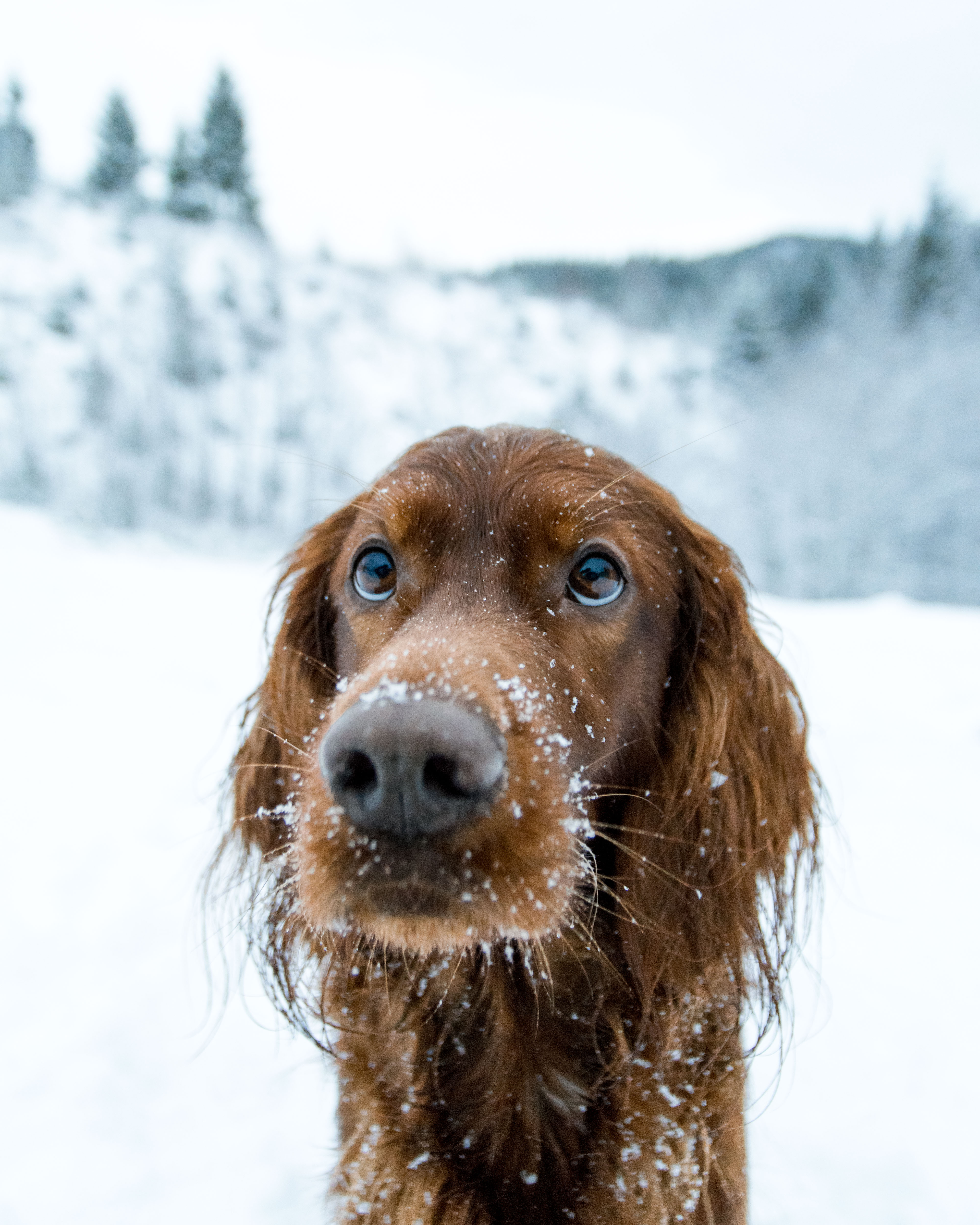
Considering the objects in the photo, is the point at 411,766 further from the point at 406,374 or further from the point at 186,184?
the point at 186,184

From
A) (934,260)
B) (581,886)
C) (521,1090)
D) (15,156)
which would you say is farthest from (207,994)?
(15,156)

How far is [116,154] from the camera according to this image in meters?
26.5

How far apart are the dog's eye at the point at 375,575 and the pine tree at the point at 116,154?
105ft

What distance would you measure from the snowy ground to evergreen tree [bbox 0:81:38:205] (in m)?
26.4

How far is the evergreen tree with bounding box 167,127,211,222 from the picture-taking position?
26188 mm

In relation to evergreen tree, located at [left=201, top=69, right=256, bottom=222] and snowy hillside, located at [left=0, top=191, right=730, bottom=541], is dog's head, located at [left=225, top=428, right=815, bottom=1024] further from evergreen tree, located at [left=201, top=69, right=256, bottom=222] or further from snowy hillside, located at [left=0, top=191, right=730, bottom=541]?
evergreen tree, located at [left=201, top=69, right=256, bottom=222]

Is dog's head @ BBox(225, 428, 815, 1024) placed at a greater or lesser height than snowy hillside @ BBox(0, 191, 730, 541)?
lesser

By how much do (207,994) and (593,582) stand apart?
2.28 m

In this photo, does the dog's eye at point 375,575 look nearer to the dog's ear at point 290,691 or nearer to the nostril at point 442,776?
the dog's ear at point 290,691

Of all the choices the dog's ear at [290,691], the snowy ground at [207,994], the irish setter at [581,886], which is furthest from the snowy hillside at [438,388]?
the irish setter at [581,886]

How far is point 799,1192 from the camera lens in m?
2.15

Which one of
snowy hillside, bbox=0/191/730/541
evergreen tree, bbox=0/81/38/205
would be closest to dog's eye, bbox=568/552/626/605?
snowy hillside, bbox=0/191/730/541

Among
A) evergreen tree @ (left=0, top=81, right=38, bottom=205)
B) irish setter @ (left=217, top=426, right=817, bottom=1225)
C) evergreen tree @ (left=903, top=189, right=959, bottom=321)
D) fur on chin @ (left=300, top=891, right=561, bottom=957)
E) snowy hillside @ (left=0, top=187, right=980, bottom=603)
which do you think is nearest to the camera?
fur on chin @ (left=300, top=891, right=561, bottom=957)

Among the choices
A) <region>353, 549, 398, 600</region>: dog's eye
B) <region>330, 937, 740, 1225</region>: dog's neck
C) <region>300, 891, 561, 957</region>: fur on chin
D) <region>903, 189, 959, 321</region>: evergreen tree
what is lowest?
<region>330, 937, 740, 1225</region>: dog's neck
